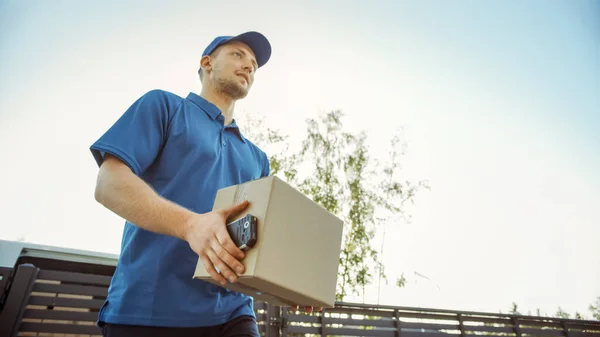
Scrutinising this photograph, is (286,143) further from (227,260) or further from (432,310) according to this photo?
(227,260)

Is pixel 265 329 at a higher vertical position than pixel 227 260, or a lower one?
lower

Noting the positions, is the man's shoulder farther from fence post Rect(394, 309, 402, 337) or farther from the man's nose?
fence post Rect(394, 309, 402, 337)

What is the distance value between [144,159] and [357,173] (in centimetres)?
732

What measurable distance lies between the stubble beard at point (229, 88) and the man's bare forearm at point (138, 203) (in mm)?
635

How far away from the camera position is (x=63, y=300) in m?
2.82

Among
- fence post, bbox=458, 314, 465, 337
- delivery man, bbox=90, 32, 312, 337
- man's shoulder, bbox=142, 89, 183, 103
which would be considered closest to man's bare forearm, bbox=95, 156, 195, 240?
delivery man, bbox=90, 32, 312, 337

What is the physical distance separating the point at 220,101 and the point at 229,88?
0.06 m

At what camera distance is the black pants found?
842 mm

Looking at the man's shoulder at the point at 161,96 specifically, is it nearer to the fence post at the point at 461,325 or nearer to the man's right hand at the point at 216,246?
the man's right hand at the point at 216,246

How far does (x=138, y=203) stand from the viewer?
71 cm

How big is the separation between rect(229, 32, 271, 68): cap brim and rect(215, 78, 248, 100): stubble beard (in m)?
0.23

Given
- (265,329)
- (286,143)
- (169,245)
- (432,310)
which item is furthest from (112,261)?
(286,143)

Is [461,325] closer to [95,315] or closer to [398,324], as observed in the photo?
[398,324]

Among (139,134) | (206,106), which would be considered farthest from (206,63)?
(139,134)
